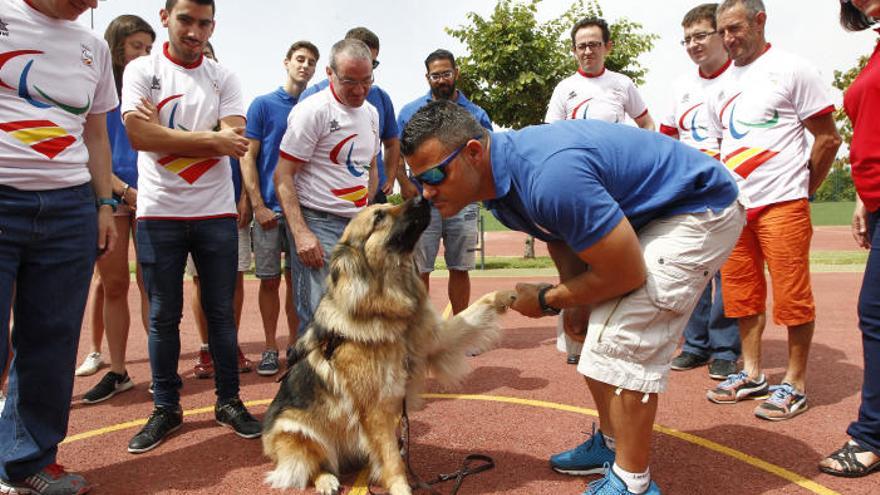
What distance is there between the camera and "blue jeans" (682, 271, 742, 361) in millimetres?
5012

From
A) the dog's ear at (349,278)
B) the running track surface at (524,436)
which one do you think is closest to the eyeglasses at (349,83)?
the dog's ear at (349,278)

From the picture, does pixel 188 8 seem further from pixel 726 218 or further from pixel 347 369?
pixel 726 218

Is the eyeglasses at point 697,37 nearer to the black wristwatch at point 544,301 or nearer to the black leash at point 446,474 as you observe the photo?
the black wristwatch at point 544,301

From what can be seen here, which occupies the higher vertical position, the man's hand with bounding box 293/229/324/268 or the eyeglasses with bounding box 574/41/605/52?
the eyeglasses with bounding box 574/41/605/52

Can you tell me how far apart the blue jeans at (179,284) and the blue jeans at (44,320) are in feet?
1.94

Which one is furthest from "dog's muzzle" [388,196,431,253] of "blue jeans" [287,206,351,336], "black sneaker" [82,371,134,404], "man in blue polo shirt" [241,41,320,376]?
"black sneaker" [82,371,134,404]

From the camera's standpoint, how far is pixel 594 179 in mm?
2398

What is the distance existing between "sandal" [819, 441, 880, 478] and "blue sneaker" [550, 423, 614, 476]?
3.95ft

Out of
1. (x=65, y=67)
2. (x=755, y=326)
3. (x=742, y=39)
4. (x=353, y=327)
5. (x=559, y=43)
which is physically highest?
(x=559, y=43)

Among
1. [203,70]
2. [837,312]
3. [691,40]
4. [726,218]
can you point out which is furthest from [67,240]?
[837,312]

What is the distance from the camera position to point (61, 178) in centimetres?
282

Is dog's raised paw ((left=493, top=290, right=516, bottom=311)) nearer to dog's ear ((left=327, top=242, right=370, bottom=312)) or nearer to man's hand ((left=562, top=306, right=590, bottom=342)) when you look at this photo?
man's hand ((left=562, top=306, right=590, bottom=342))

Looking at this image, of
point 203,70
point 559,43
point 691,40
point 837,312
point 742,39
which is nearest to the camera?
point 203,70

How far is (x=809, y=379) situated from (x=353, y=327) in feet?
13.3
